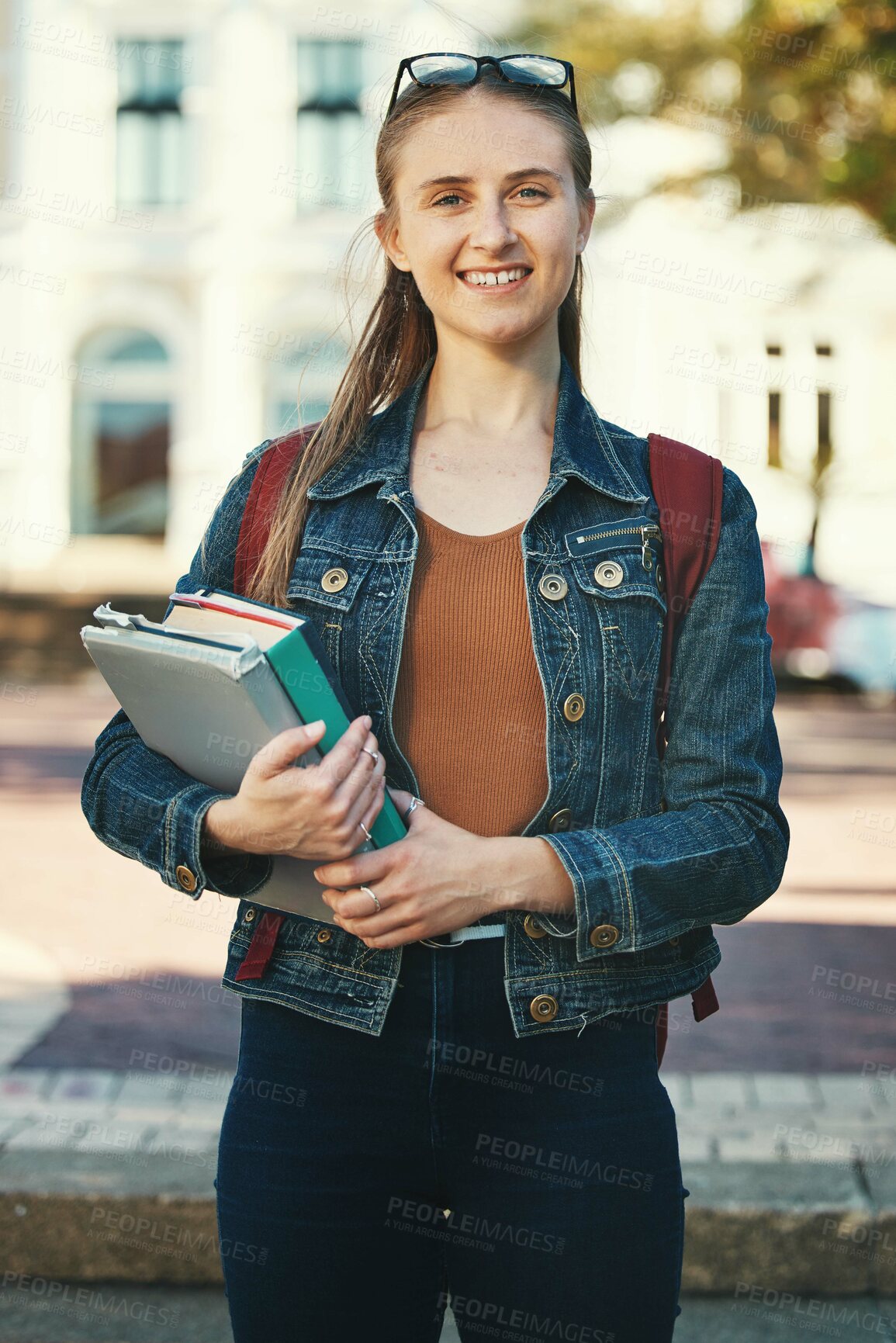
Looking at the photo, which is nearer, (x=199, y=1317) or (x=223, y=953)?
(x=199, y=1317)

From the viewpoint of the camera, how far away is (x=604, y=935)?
1.90m

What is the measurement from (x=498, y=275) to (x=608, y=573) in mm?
408

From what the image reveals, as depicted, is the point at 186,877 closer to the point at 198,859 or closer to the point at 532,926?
the point at 198,859

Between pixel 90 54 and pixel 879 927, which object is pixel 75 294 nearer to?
pixel 90 54

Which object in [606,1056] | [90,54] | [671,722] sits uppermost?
[90,54]

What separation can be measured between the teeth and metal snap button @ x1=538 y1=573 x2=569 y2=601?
39 cm

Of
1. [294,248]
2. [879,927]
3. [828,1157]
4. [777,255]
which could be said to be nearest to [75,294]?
[294,248]

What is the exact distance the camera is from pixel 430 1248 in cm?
195

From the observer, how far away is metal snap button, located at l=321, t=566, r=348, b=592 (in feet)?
6.59

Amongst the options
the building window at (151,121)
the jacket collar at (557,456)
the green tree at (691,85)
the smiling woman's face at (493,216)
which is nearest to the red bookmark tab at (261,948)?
the jacket collar at (557,456)

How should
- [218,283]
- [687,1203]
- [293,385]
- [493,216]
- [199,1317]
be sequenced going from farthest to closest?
[218,283]
[293,385]
[199,1317]
[687,1203]
[493,216]

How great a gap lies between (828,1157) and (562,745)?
2.30m

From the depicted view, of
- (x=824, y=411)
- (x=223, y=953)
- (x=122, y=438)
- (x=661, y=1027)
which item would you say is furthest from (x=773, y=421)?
(x=661, y=1027)

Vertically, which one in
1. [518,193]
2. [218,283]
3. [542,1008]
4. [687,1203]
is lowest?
[687,1203]
